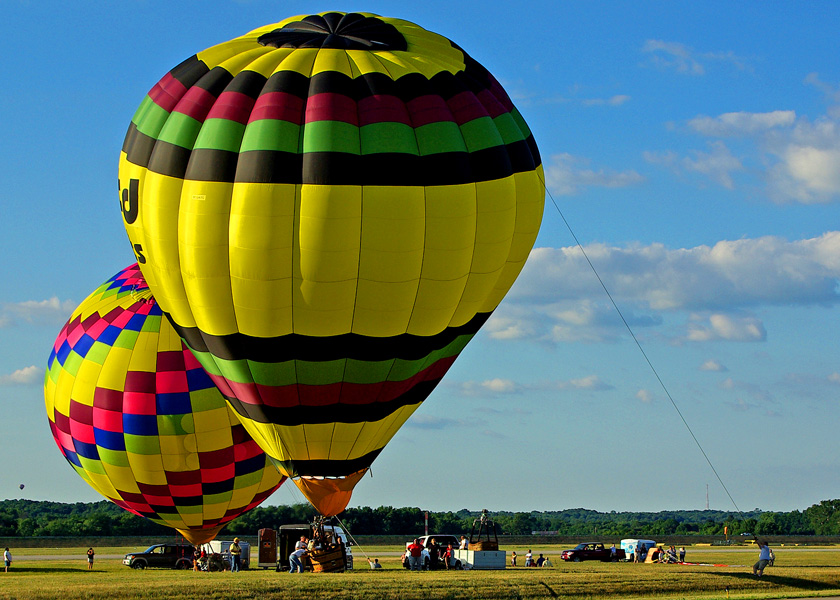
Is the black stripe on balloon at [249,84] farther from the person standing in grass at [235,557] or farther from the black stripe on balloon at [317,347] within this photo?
the person standing in grass at [235,557]

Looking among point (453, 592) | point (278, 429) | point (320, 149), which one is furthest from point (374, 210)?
point (453, 592)

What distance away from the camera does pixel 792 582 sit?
27.1 m

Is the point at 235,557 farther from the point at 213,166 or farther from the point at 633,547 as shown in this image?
the point at 633,547

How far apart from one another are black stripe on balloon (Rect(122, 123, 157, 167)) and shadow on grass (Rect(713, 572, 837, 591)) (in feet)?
59.3

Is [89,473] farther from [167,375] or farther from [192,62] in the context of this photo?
[192,62]

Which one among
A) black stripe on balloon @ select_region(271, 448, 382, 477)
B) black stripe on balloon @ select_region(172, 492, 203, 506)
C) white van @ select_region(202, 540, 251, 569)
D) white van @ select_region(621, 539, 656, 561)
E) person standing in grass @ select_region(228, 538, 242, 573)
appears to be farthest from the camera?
white van @ select_region(621, 539, 656, 561)

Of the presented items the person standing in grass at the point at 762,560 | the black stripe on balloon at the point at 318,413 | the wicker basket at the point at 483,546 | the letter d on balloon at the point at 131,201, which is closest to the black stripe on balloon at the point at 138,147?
the letter d on balloon at the point at 131,201

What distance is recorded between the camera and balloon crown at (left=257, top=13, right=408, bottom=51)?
78.5 ft

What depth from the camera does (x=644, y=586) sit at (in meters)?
25.2

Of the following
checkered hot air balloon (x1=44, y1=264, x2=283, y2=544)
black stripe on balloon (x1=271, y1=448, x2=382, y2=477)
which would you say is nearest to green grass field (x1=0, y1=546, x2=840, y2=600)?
black stripe on balloon (x1=271, y1=448, x2=382, y2=477)

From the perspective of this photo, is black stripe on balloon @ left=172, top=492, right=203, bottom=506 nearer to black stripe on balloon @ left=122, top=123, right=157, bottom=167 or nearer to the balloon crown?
black stripe on balloon @ left=122, top=123, right=157, bottom=167

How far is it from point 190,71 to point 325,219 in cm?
559

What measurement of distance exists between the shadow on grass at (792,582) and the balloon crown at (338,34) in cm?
1612

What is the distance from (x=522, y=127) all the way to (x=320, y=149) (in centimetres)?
616
